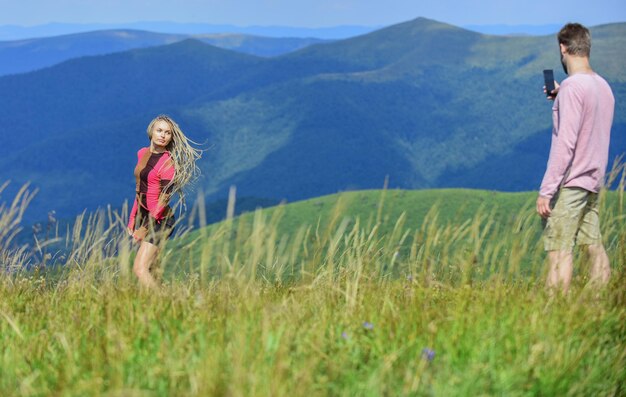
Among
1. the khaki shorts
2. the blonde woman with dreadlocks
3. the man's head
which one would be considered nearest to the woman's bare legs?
the blonde woman with dreadlocks

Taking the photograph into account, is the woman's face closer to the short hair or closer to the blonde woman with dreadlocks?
the blonde woman with dreadlocks

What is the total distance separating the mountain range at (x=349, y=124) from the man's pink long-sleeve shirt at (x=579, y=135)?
249 feet

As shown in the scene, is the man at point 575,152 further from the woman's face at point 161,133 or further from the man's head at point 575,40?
the woman's face at point 161,133

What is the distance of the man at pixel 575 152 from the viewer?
4977 mm

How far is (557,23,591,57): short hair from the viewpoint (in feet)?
16.6

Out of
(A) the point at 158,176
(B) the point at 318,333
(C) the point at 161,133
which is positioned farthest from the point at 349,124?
(B) the point at 318,333

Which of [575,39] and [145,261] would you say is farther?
[145,261]

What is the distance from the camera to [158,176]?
18.9 feet

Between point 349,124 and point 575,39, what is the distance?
320 feet

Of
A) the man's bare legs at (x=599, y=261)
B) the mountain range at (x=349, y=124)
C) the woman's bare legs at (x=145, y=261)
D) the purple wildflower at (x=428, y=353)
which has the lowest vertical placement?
the mountain range at (x=349, y=124)

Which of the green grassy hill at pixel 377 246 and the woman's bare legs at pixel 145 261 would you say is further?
the woman's bare legs at pixel 145 261

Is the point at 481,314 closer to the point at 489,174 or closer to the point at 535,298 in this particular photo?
the point at 535,298

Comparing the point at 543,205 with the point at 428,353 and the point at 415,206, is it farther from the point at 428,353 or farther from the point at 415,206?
the point at 415,206

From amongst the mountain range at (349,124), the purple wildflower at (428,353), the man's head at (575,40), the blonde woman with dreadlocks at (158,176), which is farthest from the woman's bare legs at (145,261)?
the mountain range at (349,124)
